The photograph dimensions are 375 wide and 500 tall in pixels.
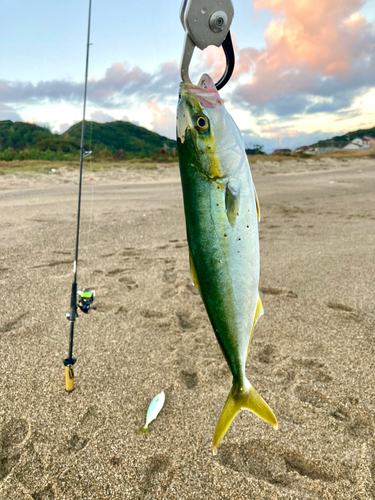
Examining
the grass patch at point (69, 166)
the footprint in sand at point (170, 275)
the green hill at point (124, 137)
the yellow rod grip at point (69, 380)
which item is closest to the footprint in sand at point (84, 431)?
the yellow rod grip at point (69, 380)

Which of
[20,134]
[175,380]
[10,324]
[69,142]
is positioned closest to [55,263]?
[10,324]

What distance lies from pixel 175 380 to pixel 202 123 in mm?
2013

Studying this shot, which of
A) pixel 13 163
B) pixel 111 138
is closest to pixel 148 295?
pixel 13 163

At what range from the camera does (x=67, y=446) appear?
2.11 meters

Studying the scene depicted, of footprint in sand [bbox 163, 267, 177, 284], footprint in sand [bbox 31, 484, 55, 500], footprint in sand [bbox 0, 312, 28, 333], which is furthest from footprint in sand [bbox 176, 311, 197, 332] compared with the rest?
footprint in sand [bbox 31, 484, 55, 500]

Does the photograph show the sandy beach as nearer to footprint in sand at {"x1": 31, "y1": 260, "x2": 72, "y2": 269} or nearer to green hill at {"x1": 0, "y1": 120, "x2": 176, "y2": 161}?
footprint in sand at {"x1": 31, "y1": 260, "x2": 72, "y2": 269}

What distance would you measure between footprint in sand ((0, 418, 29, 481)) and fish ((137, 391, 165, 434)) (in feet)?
2.22

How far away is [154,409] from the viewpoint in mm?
2336

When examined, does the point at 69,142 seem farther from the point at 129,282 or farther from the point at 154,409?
the point at 154,409

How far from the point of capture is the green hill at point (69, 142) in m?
23.3

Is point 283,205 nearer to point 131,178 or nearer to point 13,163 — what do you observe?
point 131,178

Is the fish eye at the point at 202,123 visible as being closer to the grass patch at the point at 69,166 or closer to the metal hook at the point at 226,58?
the metal hook at the point at 226,58

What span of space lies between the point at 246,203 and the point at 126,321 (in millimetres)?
2607

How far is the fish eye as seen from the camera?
1.11 metres
